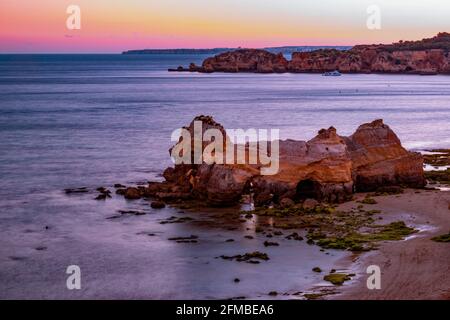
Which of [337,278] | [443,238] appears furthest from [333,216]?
[337,278]

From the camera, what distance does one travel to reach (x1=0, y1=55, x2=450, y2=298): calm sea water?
23.4 metres

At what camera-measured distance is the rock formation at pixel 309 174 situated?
109ft

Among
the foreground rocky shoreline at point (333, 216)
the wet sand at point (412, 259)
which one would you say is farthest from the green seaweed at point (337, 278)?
the wet sand at point (412, 259)

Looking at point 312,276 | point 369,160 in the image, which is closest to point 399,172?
point 369,160

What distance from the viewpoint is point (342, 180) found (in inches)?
1335

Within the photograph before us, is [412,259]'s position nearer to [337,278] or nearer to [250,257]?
[337,278]

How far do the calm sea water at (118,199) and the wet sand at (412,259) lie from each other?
170cm

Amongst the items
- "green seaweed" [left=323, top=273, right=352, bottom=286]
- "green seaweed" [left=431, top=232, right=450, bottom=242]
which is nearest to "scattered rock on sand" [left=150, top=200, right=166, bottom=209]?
"green seaweed" [left=323, top=273, right=352, bottom=286]

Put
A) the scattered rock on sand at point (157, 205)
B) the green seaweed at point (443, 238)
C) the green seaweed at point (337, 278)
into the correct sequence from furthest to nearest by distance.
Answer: the scattered rock on sand at point (157, 205) → the green seaweed at point (443, 238) → the green seaweed at point (337, 278)

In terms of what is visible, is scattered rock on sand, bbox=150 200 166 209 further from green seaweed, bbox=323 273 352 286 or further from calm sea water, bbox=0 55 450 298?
green seaweed, bbox=323 273 352 286

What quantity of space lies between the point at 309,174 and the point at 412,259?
9710 millimetres

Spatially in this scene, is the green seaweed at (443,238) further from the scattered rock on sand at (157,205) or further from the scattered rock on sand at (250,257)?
the scattered rock on sand at (157,205)

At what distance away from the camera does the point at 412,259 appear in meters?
24.6
